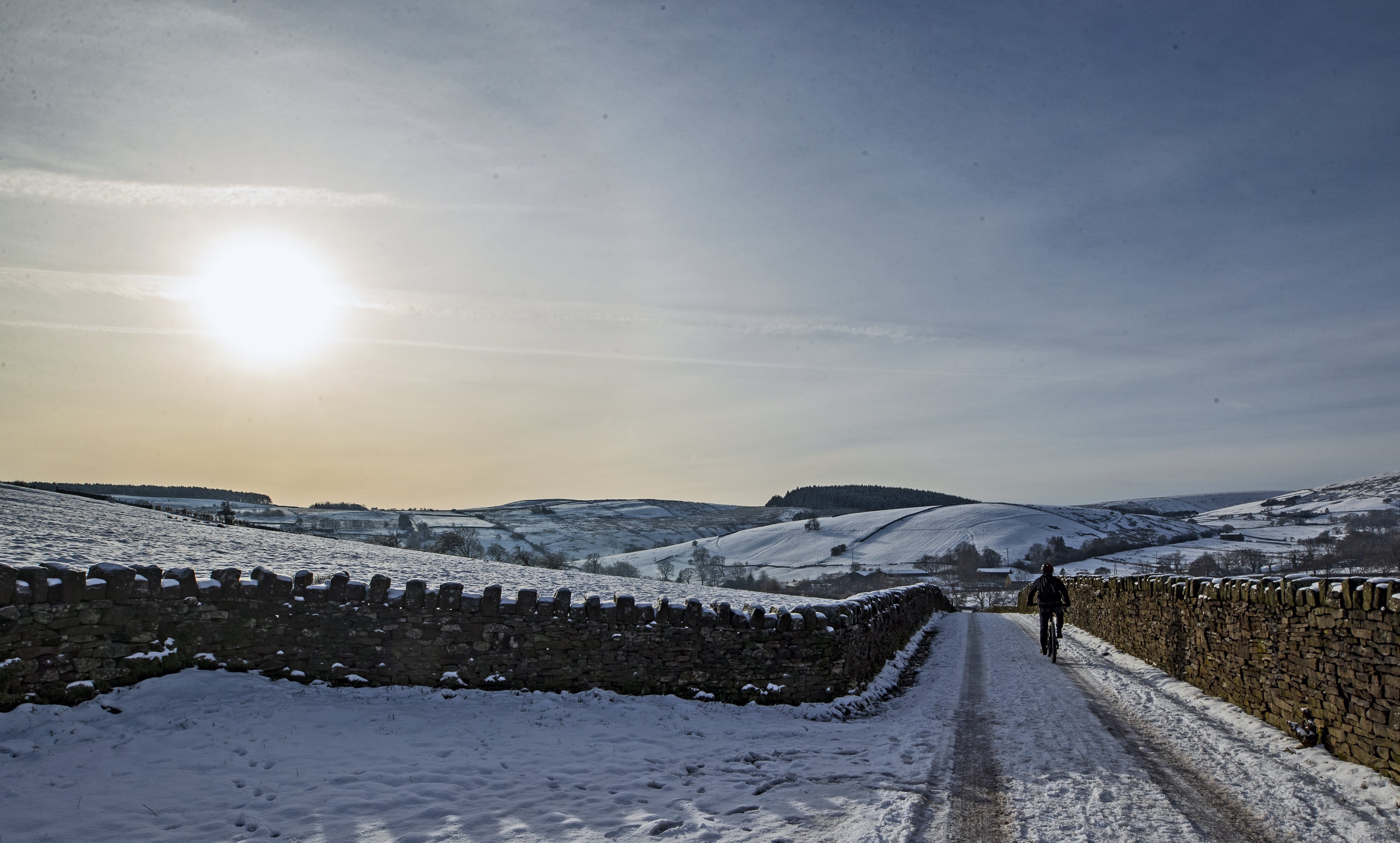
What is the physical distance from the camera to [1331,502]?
135 m

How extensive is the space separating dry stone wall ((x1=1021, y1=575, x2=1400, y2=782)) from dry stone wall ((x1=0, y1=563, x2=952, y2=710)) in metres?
5.41

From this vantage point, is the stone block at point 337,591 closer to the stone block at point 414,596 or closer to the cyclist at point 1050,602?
the stone block at point 414,596

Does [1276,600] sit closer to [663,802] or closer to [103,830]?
[663,802]

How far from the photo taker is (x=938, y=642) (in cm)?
2125

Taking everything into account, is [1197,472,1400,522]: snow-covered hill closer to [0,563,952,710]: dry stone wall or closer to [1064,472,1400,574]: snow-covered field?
[1064,472,1400,574]: snow-covered field

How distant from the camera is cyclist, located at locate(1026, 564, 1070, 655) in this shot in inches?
628

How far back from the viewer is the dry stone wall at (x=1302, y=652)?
679 cm

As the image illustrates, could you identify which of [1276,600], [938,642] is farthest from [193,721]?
[938,642]

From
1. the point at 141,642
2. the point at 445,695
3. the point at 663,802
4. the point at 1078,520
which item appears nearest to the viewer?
the point at 663,802

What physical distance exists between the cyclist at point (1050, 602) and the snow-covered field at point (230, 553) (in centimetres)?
659

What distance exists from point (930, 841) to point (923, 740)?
3533mm

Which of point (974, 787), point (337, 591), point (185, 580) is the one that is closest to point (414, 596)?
point (337, 591)

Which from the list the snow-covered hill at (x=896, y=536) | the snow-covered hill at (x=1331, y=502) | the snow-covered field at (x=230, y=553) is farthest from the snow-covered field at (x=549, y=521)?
the snow-covered hill at (x=1331, y=502)

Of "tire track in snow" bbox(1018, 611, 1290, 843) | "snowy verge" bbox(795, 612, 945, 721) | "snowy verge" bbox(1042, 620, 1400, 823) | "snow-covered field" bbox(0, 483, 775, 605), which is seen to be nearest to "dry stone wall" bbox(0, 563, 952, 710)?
"snowy verge" bbox(795, 612, 945, 721)
